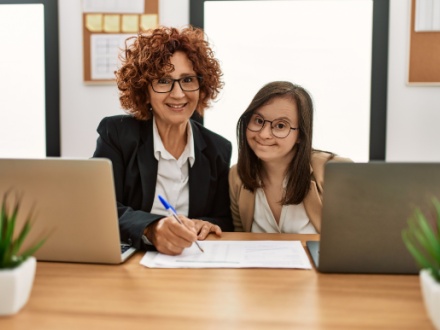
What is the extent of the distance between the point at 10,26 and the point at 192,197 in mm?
1854

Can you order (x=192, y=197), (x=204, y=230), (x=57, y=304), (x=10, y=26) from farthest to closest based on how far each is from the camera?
1. (x=10, y=26)
2. (x=192, y=197)
3. (x=204, y=230)
4. (x=57, y=304)

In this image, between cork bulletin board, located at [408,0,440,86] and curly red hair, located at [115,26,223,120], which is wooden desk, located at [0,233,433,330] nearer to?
curly red hair, located at [115,26,223,120]

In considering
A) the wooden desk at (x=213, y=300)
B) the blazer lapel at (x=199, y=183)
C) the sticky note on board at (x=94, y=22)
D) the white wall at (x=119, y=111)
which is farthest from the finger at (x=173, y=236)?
the sticky note on board at (x=94, y=22)

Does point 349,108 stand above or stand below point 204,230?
above

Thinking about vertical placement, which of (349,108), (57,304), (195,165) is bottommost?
(57,304)

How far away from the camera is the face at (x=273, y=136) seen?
1668 mm

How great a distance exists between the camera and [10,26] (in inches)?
114

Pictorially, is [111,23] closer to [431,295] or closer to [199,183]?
[199,183]

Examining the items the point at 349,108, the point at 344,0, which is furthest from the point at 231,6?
the point at 349,108

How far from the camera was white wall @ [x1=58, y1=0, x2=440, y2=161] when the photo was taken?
2648mm

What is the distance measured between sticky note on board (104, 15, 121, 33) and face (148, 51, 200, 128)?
3.67 ft

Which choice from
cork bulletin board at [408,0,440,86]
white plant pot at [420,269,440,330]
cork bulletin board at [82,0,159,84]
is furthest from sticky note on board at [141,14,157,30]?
white plant pot at [420,269,440,330]

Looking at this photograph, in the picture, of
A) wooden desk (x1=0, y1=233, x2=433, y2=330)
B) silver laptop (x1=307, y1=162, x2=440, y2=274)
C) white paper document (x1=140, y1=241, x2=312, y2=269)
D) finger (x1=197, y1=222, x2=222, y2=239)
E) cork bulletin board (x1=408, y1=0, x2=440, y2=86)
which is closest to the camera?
wooden desk (x1=0, y1=233, x2=433, y2=330)

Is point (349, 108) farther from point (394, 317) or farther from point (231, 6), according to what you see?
point (394, 317)
